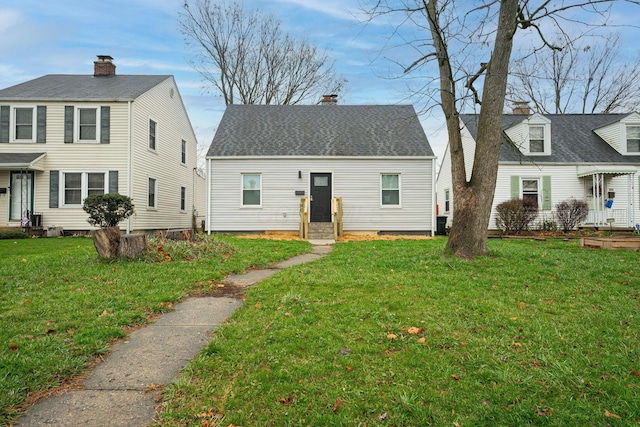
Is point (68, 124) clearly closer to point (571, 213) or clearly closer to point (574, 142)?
point (571, 213)

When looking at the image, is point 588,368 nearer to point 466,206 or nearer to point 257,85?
point 466,206

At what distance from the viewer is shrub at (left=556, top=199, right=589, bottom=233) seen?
54.9 feet

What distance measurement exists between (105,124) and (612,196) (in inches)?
869

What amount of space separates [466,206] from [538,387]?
547 centimetres

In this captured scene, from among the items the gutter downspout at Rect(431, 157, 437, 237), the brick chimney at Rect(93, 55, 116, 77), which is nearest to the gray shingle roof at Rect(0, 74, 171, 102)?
the brick chimney at Rect(93, 55, 116, 77)

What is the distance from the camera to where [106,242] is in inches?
282

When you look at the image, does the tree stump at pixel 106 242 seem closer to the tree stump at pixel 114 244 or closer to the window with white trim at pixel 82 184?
the tree stump at pixel 114 244

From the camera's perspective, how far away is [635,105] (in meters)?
26.0

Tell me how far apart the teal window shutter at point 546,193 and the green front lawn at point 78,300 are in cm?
1435

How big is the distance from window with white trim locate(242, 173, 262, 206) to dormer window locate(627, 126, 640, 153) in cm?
1743

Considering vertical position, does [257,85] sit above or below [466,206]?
above

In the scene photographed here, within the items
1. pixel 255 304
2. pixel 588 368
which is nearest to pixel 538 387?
pixel 588 368

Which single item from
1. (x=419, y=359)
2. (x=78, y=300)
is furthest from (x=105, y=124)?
(x=419, y=359)

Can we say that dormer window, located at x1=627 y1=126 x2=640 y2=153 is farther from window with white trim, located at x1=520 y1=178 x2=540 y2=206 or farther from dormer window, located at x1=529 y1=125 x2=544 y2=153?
window with white trim, located at x1=520 y1=178 x2=540 y2=206
